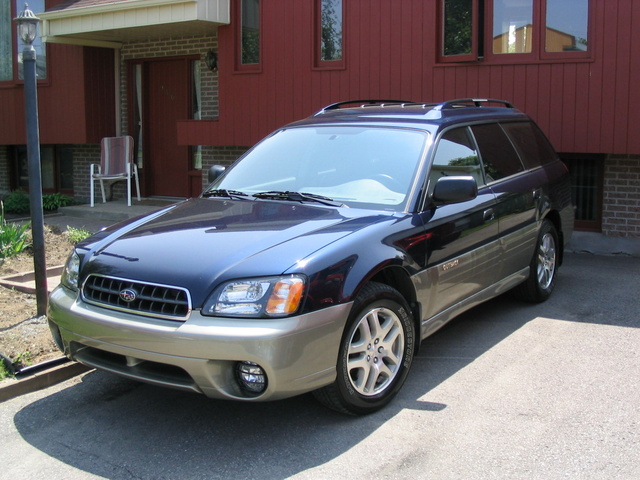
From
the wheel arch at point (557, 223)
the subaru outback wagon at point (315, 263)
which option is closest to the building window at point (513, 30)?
the wheel arch at point (557, 223)

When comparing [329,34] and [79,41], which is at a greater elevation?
[79,41]

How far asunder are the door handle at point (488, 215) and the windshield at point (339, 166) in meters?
0.74

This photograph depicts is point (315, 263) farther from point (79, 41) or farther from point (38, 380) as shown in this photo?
point (79, 41)

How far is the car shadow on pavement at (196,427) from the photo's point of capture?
371 centimetres

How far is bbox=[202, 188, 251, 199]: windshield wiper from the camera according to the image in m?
5.18

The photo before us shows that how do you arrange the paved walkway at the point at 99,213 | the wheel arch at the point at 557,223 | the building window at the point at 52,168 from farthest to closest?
the building window at the point at 52,168, the paved walkway at the point at 99,213, the wheel arch at the point at 557,223

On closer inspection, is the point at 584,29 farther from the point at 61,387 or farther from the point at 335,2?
the point at 61,387

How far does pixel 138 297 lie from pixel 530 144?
419cm

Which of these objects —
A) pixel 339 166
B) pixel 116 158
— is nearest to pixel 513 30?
pixel 339 166

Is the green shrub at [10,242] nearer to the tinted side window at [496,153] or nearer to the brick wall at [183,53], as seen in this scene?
the tinted side window at [496,153]

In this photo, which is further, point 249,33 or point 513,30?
point 249,33

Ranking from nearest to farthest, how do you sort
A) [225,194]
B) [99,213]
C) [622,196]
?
[225,194] < [622,196] < [99,213]

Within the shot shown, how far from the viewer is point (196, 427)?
13.7ft

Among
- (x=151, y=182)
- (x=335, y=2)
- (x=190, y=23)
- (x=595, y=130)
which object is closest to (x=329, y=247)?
(x=595, y=130)
